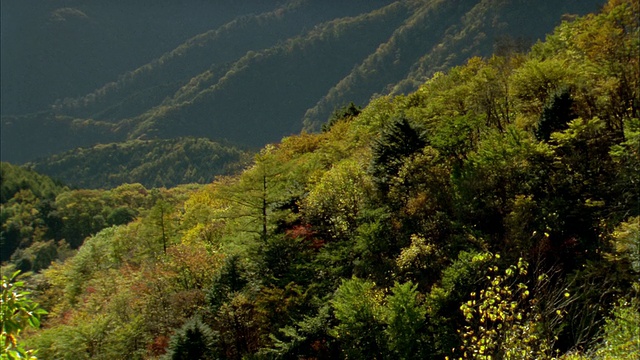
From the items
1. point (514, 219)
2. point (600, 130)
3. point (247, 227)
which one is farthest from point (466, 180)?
point (247, 227)

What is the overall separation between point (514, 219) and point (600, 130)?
9.96 meters

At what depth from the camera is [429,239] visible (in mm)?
26719

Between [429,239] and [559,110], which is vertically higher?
[559,110]

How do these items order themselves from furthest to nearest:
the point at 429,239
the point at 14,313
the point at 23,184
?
the point at 23,184
the point at 429,239
the point at 14,313

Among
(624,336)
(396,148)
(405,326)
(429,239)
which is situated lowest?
(405,326)

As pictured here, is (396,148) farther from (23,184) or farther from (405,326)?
(23,184)

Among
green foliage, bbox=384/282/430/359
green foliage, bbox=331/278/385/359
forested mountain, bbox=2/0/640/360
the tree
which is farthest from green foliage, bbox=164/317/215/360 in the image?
the tree

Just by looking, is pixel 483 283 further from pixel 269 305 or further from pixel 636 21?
pixel 636 21

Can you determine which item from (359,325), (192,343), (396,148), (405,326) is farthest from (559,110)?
(192,343)

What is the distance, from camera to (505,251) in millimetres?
23438

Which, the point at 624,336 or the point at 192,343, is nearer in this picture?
the point at 624,336

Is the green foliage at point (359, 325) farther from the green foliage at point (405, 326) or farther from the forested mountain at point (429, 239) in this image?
the green foliage at point (405, 326)

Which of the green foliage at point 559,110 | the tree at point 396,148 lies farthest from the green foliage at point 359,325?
the green foliage at point 559,110

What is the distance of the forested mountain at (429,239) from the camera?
2109cm
